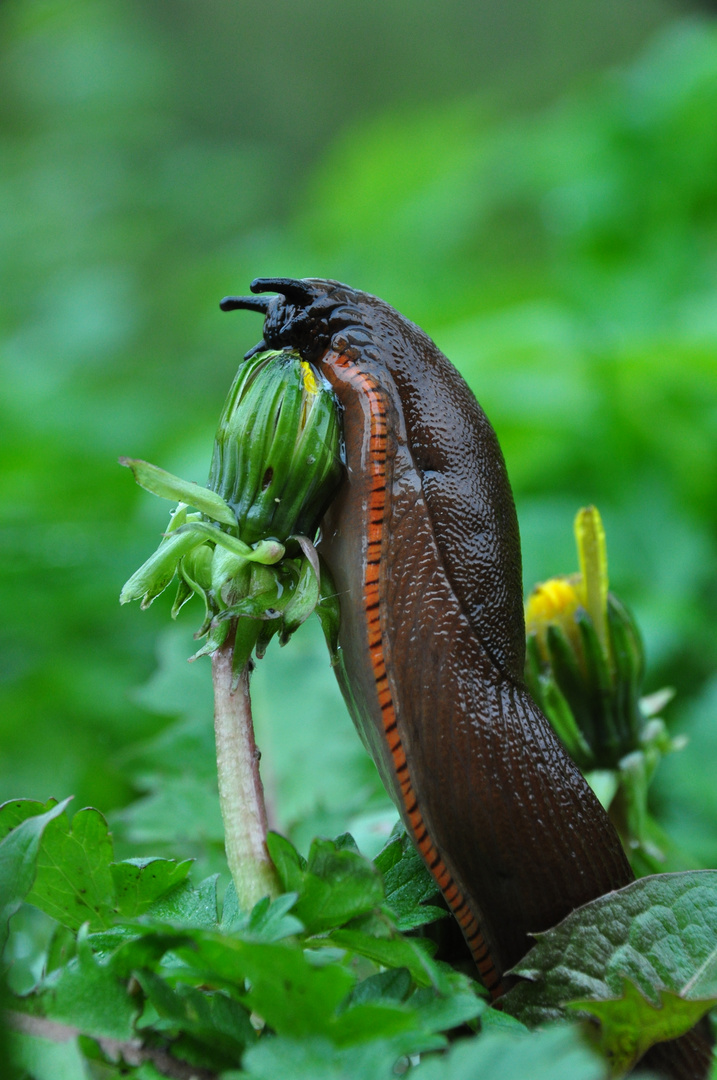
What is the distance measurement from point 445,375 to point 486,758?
0.40 metres

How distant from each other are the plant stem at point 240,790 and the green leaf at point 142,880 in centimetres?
5

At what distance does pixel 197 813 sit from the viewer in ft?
5.56

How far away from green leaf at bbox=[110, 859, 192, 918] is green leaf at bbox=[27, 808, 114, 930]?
1 centimetres

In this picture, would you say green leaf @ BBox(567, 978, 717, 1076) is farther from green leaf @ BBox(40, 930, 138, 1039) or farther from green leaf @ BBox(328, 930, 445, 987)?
green leaf @ BBox(40, 930, 138, 1039)

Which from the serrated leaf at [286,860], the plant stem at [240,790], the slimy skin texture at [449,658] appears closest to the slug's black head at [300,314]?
the slimy skin texture at [449,658]

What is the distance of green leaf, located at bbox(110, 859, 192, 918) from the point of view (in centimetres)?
87

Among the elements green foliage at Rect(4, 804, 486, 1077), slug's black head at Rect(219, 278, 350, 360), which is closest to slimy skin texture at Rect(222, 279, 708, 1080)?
slug's black head at Rect(219, 278, 350, 360)

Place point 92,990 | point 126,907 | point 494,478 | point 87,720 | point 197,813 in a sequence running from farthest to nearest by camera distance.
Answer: point 87,720 < point 197,813 < point 494,478 < point 126,907 < point 92,990

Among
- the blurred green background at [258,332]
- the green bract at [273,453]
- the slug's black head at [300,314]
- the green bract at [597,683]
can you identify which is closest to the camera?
the green bract at [273,453]

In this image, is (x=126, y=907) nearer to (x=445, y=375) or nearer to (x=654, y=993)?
(x=654, y=993)

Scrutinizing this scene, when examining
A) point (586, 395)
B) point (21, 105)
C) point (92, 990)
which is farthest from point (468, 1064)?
point (21, 105)

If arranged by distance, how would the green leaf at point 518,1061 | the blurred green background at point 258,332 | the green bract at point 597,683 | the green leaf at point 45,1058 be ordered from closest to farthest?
the green leaf at point 518,1061 < the green leaf at point 45,1058 < the green bract at point 597,683 < the blurred green background at point 258,332

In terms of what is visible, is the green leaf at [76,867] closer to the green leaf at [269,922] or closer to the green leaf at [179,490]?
the green leaf at [269,922]

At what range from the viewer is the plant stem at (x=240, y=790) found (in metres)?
0.86
